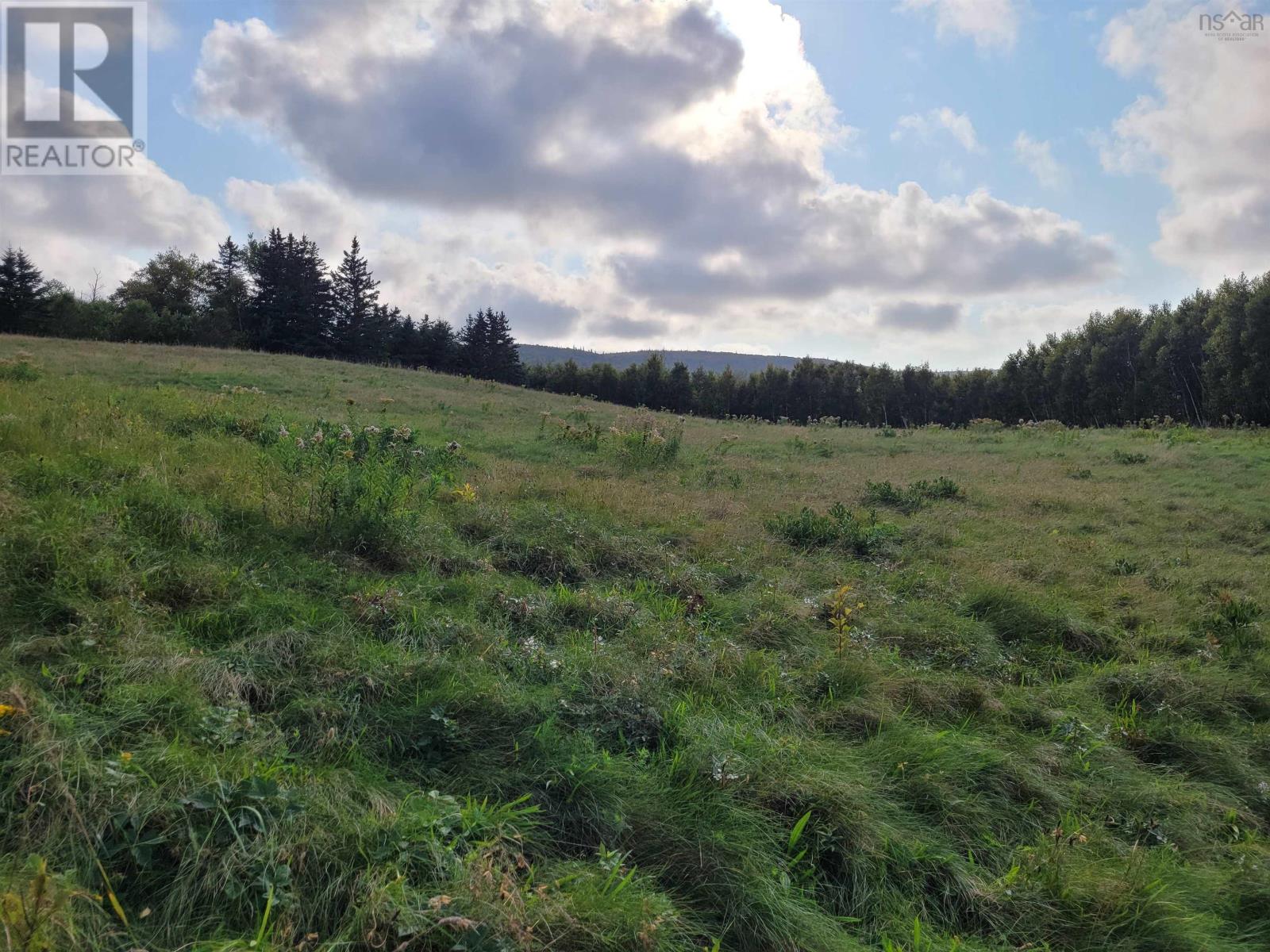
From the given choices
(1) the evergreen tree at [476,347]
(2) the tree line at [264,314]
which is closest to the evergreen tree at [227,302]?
(2) the tree line at [264,314]

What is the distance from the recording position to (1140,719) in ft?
14.6

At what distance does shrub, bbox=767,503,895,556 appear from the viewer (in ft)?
24.8

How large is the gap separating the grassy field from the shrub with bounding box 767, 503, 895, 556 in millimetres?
202

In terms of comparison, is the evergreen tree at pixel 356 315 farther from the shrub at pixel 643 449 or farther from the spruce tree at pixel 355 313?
the shrub at pixel 643 449

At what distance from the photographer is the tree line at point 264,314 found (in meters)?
40.2

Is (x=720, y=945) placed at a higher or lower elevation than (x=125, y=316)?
lower

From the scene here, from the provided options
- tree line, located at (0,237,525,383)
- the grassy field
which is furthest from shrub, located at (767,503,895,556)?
tree line, located at (0,237,525,383)

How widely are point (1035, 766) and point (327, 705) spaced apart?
12.4 ft

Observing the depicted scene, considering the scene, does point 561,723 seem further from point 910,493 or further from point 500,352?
point 500,352

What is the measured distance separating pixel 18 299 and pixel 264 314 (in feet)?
43.0

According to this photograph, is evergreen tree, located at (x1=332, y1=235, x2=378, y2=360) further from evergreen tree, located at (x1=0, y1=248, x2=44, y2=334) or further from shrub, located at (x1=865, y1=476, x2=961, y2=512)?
shrub, located at (x1=865, y1=476, x2=961, y2=512)

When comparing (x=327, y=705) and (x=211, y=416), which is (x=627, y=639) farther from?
(x=211, y=416)

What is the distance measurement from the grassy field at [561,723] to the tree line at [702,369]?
77.5 feet

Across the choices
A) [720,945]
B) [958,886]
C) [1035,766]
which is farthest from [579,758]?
[1035,766]
